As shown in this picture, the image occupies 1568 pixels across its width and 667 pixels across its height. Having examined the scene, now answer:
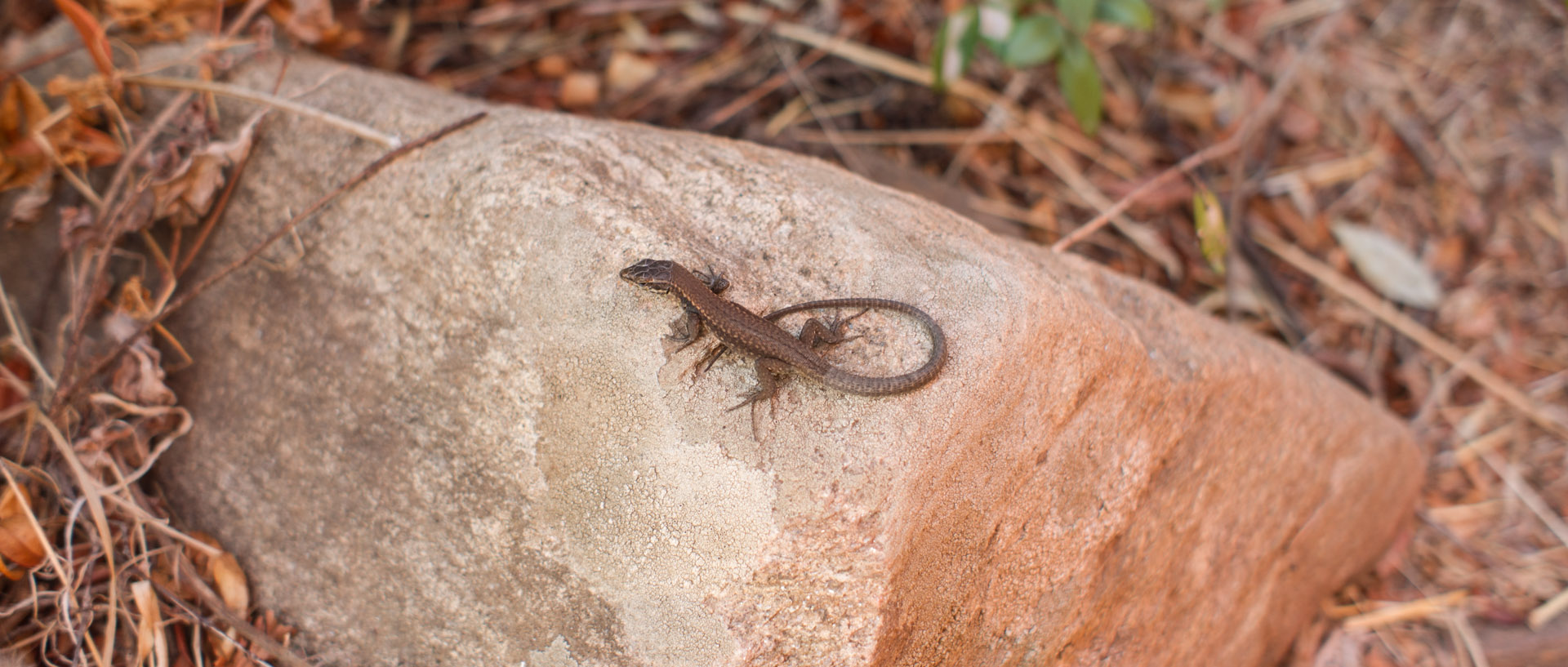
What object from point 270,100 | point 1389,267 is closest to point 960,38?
point 270,100

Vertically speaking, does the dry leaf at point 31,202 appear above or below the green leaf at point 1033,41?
below

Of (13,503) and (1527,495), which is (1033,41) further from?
(13,503)

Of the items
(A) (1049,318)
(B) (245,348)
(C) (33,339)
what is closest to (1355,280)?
(A) (1049,318)

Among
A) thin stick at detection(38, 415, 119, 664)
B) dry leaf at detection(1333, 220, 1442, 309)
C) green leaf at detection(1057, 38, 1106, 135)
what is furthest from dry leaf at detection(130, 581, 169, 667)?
dry leaf at detection(1333, 220, 1442, 309)

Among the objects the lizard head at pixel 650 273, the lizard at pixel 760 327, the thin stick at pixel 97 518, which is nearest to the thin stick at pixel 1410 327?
the lizard at pixel 760 327

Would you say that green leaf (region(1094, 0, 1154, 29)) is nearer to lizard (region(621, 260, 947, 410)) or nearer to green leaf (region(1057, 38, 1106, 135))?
green leaf (region(1057, 38, 1106, 135))

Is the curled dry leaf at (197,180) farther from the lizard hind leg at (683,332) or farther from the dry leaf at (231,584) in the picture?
the lizard hind leg at (683,332)
